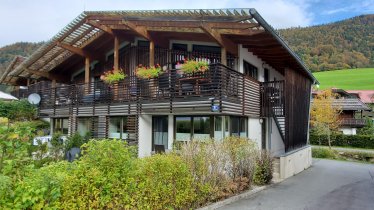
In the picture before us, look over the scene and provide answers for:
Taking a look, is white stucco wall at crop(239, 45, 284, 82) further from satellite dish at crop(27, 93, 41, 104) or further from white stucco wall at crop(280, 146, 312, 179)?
satellite dish at crop(27, 93, 41, 104)

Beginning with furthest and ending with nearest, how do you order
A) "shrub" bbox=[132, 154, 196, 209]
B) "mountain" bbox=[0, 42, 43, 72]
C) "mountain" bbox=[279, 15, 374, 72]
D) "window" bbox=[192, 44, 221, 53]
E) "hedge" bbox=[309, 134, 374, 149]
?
"mountain" bbox=[279, 15, 374, 72], "mountain" bbox=[0, 42, 43, 72], "hedge" bbox=[309, 134, 374, 149], "window" bbox=[192, 44, 221, 53], "shrub" bbox=[132, 154, 196, 209]

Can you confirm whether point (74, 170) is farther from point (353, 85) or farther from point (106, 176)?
point (353, 85)

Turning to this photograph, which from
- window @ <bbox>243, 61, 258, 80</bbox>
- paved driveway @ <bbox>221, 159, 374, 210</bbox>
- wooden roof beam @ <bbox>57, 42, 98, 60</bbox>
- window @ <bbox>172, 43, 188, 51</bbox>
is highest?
wooden roof beam @ <bbox>57, 42, 98, 60</bbox>

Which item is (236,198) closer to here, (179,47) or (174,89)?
(174,89)

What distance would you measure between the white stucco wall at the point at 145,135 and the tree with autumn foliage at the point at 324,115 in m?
26.8

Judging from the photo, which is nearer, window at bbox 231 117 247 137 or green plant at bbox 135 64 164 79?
green plant at bbox 135 64 164 79

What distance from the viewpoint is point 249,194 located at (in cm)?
1012

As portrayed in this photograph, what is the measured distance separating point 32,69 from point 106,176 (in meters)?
17.9

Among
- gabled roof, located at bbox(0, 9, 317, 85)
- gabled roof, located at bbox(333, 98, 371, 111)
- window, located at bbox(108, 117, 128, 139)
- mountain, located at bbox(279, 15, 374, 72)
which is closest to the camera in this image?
gabled roof, located at bbox(0, 9, 317, 85)

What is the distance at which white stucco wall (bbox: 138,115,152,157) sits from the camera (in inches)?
565

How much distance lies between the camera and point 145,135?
47.8 feet

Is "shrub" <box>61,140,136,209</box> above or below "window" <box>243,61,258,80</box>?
below

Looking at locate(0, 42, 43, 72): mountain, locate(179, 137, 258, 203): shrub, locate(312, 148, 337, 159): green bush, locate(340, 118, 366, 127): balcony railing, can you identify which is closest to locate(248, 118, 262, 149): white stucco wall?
locate(179, 137, 258, 203): shrub

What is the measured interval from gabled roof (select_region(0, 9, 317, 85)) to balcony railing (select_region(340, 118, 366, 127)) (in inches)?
1170
